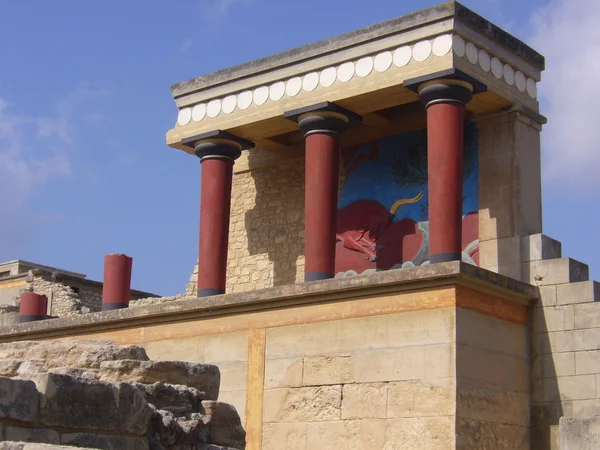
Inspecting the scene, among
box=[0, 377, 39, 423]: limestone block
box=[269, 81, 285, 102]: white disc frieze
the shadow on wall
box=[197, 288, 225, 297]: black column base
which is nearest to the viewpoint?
box=[0, 377, 39, 423]: limestone block

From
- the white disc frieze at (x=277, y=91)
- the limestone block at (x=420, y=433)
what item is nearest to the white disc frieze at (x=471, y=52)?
the white disc frieze at (x=277, y=91)

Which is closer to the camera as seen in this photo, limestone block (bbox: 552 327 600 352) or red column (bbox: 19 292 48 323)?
limestone block (bbox: 552 327 600 352)

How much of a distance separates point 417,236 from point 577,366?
11.5 ft

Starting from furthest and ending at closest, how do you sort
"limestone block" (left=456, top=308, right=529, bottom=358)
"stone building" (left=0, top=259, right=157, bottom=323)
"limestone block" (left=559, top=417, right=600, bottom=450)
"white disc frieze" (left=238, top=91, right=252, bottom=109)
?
"stone building" (left=0, top=259, right=157, bottom=323) < "white disc frieze" (left=238, top=91, right=252, bottom=109) < "limestone block" (left=456, top=308, right=529, bottom=358) < "limestone block" (left=559, top=417, right=600, bottom=450)

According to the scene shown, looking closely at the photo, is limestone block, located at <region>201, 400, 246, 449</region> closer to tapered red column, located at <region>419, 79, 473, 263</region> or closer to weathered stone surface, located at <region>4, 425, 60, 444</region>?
weathered stone surface, located at <region>4, 425, 60, 444</region>

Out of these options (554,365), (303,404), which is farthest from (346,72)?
(554,365)

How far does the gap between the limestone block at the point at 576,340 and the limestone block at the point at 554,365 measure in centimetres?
8

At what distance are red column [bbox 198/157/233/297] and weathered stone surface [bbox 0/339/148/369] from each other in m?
8.27

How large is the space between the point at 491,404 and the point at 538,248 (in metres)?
2.64

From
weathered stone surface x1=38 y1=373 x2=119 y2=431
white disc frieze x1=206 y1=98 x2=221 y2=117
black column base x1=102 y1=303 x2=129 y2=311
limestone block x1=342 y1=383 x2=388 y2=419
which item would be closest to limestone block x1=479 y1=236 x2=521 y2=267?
limestone block x1=342 y1=383 x2=388 y2=419

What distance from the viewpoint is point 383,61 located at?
14977 mm

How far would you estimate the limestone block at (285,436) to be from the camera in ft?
43.2

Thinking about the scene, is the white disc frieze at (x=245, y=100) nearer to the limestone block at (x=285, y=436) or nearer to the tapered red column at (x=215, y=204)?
the tapered red column at (x=215, y=204)

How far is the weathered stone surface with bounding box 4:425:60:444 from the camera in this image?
5.71 metres
